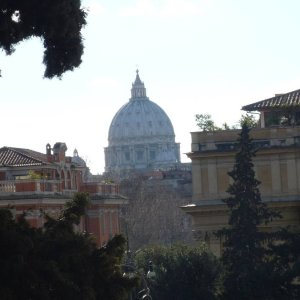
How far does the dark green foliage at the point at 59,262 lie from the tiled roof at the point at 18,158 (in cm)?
4433

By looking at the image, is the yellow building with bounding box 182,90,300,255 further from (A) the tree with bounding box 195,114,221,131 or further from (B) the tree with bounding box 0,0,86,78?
(B) the tree with bounding box 0,0,86,78

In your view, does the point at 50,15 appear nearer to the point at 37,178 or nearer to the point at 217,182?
the point at 217,182

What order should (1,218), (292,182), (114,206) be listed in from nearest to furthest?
(1,218), (292,182), (114,206)

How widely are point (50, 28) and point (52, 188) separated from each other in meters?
46.0

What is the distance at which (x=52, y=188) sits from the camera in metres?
72.5

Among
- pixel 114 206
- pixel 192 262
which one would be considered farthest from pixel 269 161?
pixel 114 206

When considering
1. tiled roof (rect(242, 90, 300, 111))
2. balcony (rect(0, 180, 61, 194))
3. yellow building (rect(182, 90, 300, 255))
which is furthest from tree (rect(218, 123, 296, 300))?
balcony (rect(0, 180, 61, 194))

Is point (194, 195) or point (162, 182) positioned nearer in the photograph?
point (194, 195)

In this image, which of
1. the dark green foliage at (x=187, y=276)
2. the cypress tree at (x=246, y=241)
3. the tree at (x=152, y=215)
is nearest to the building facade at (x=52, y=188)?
the dark green foliage at (x=187, y=276)

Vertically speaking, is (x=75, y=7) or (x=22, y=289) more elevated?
(x=75, y=7)

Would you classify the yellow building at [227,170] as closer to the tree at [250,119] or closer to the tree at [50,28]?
the tree at [250,119]

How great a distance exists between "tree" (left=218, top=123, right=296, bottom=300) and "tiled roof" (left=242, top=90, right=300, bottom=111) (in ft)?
30.9

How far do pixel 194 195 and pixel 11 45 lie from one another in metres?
34.4

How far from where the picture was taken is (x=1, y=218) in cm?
2934
